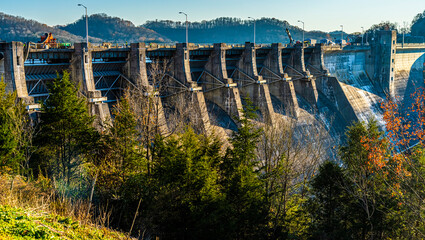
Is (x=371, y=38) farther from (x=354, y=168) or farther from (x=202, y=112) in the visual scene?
(x=354, y=168)

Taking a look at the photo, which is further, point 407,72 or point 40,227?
point 407,72

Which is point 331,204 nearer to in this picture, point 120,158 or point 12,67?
point 120,158

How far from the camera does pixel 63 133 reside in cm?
2173

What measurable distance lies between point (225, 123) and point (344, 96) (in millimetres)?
21214

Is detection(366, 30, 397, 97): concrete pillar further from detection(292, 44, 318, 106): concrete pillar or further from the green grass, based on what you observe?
the green grass

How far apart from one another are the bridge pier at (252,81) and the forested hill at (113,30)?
76.9m

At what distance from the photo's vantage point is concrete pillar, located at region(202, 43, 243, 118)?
128 ft

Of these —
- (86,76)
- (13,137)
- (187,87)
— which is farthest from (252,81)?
(13,137)

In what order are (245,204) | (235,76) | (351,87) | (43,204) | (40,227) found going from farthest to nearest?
(351,87) → (235,76) → (245,204) → (43,204) → (40,227)

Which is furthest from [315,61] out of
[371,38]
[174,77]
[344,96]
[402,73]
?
[174,77]

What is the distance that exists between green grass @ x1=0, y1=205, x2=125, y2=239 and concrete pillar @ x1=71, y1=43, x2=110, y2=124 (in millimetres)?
16286

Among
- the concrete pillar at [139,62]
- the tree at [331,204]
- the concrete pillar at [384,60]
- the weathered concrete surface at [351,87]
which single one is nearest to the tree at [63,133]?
the concrete pillar at [139,62]

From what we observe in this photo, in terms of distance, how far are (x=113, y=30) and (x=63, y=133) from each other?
11158 centimetres

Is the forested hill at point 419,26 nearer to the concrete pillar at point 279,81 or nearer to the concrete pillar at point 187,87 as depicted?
the concrete pillar at point 279,81
